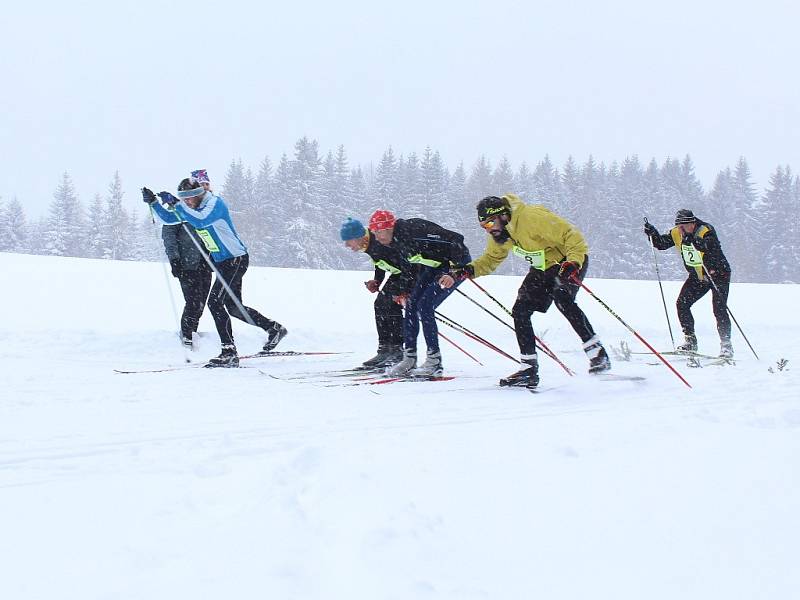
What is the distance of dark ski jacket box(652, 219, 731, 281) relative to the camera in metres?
7.60

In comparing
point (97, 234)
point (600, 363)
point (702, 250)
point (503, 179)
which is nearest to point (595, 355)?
point (600, 363)

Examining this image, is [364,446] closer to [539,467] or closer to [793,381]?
[539,467]

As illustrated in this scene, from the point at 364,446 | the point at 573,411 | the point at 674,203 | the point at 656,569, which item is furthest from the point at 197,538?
the point at 674,203

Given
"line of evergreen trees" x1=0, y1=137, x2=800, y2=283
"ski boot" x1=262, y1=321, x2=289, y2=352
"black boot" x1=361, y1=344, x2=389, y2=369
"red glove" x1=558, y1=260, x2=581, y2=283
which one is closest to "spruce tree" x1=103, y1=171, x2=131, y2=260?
"line of evergreen trees" x1=0, y1=137, x2=800, y2=283

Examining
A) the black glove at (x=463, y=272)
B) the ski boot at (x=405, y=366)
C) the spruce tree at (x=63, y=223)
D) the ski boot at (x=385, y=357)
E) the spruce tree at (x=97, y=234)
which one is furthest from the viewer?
the spruce tree at (x=97, y=234)

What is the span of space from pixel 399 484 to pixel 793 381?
13.9ft

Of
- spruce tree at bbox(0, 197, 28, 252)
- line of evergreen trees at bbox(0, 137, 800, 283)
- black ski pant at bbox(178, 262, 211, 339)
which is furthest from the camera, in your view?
spruce tree at bbox(0, 197, 28, 252)

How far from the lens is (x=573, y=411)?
4.29 m

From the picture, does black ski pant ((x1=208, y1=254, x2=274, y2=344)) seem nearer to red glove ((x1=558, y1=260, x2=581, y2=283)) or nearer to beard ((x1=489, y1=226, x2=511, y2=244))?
beard ((x1=489, y1=226, x2=511, y2=244))

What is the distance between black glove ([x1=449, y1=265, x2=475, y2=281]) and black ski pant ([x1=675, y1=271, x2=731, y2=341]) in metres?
3.51

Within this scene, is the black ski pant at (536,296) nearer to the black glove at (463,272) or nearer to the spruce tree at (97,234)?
the black glove at (463,272)

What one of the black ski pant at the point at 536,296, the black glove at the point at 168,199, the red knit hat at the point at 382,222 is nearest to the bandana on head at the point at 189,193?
the black glove at the point at 168,199

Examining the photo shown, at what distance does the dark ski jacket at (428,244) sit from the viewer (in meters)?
5.97

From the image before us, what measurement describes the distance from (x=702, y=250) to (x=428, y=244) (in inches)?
148
